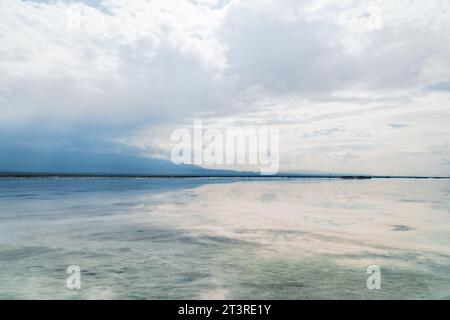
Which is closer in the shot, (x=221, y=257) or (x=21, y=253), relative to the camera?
(x=221, y=257)

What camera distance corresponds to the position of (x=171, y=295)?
7723 millimetres

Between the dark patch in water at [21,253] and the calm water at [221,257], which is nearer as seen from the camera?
the calm water at [221,257]

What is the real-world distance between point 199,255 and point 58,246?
4.98 metres

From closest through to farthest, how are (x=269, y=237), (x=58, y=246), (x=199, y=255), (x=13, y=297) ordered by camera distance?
(x=13, y=297) → (x=199, y=255) → (x=58, y=246) → (x=269, y=237)

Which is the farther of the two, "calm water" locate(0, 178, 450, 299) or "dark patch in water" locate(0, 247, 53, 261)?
"dark patch in water" locate(0, 247, 53, 261)

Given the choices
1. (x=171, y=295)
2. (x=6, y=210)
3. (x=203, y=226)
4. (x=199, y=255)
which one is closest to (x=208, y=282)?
(x=171, y=295)

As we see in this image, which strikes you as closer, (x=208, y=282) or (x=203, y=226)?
(x=208, y=282)

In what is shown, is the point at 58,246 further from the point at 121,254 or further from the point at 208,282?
the point at 208,282
